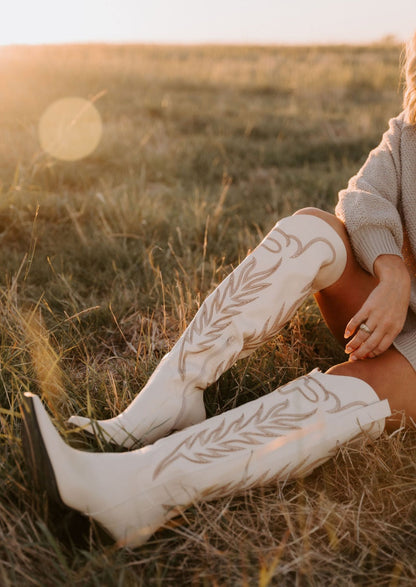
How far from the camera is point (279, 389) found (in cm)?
151

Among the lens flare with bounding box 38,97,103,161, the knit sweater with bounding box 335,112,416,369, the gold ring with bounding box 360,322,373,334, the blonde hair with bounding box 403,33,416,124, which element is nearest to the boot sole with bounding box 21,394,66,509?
the gold ring with bounding box 360,322,373,334

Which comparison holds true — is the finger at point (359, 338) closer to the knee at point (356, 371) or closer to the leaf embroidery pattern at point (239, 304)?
the knee at point (356, 371)

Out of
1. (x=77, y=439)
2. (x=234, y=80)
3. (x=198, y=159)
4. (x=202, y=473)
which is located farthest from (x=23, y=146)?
Answer: (x=234, y=80)

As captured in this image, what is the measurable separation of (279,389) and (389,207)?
2.24 ft

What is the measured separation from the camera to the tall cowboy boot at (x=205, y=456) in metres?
1.25

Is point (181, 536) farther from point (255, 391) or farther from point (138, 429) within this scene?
point (255, 391)

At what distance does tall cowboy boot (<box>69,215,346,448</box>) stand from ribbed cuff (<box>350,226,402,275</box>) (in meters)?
0.09

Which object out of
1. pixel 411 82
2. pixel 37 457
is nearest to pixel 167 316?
pixel 37 457

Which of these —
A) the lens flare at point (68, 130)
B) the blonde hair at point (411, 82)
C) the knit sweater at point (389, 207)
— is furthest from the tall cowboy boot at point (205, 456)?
the lens flare at point (68, 130)

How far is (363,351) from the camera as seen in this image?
1.58 m

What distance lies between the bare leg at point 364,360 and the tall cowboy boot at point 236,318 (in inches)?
4.3

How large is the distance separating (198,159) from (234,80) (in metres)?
4.93

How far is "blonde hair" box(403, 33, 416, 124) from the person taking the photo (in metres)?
1.77

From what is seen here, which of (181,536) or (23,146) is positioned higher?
(23,146)
